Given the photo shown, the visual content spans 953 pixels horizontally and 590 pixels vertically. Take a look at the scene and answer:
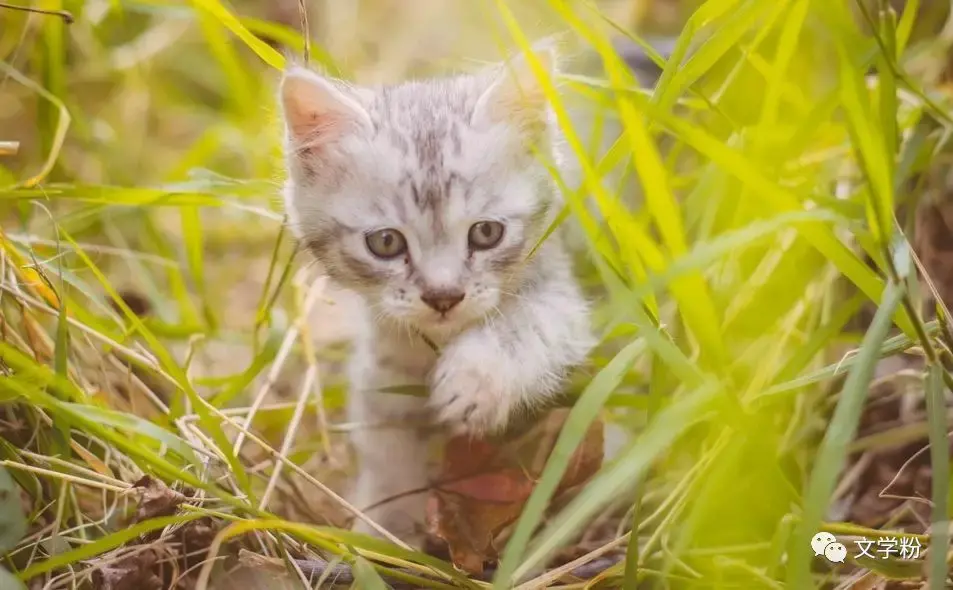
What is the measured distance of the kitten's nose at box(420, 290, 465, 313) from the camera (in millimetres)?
970

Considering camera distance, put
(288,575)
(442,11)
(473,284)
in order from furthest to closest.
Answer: (442,11) → (473,284) → (288,575)

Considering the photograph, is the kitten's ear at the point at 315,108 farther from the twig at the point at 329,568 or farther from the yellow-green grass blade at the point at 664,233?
the twig at the point at 329,568

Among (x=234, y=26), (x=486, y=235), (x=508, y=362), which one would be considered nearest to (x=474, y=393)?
(x=508, y=362)

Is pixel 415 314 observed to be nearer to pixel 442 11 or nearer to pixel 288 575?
pixel 288 575

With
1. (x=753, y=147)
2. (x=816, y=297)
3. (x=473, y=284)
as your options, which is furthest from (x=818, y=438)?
(x=473, y=284)

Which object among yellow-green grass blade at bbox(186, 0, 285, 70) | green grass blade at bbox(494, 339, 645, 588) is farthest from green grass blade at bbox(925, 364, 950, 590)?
yellow-green grass blade at bbox(186, 0, 285, 70)

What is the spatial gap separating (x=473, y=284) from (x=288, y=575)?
1.29 ft

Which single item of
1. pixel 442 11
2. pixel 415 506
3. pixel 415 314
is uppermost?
pixel 442 11

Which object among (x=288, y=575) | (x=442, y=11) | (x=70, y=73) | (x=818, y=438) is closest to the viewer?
(x=288, y=575)

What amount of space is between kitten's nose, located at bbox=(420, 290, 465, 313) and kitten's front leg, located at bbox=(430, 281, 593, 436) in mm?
62

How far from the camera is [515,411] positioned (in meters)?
1.03

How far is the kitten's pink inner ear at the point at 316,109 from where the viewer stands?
1.00 meters

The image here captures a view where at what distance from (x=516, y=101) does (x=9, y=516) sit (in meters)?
0.76

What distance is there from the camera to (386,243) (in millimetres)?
1032
